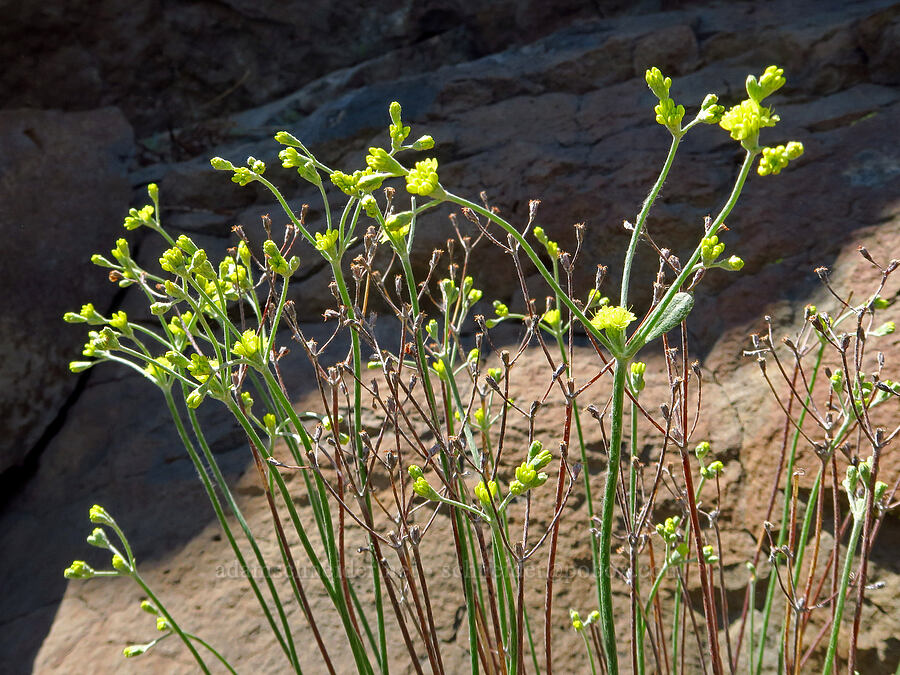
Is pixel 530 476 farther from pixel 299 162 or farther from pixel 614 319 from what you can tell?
pixel 299 162

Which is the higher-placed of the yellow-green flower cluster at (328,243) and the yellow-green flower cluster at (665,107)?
the yellow-green flower cluster at (665,107)

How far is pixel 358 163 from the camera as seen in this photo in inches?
117

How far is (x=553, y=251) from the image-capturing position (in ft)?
3.58

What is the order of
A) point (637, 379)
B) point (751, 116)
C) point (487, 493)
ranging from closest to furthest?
point (751, 116) < point (487, 493) < point (637, 379)

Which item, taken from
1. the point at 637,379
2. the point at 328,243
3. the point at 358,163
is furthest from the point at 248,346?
the point at 358,163

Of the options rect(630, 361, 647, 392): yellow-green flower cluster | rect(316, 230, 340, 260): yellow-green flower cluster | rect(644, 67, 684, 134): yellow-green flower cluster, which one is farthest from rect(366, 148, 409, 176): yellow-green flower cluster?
rect(630, 361, 647, 392): yellow-green flower cluster

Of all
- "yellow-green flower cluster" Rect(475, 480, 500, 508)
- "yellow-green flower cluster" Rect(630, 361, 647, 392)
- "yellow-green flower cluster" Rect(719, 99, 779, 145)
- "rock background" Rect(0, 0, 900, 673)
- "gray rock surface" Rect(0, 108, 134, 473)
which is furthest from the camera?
"gray rock surface" Rect(0, 108, 134, 473)

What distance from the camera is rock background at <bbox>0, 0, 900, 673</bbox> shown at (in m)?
1.97

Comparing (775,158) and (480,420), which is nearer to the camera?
(775,158)

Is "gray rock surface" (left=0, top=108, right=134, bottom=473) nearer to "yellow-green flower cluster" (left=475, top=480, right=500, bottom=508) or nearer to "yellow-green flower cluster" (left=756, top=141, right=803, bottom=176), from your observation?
"yellow-green flower cluster" (left=475, top=480, right=500, bottom=508)

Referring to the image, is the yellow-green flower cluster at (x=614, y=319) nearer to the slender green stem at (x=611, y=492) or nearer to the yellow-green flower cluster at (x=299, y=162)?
the slender green stem at (x=611, y=492)

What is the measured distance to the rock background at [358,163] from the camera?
197cm

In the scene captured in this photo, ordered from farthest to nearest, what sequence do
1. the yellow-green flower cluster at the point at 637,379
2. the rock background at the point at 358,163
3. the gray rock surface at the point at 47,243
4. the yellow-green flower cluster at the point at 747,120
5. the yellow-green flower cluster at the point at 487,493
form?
1. the gray rock surface at the point at 47,243
2. the rock background at the point at 358,163
3. the yellow-green flower cluster at the point at 637,379
4. the yellow-green flower cluster at the point at 487,493
5. the yellow-green flower cluster at the point at 747,120

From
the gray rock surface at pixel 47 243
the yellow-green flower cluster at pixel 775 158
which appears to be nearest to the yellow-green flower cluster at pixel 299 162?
the yellow-green flower cluster at pixel 775 158
